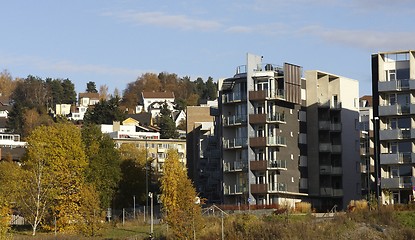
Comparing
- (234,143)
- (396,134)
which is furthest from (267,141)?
(396,134)

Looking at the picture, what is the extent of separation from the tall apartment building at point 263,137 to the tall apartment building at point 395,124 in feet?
35.5

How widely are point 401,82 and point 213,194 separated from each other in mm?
33402

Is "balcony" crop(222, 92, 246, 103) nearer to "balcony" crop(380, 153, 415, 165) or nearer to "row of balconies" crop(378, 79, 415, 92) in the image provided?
"row of balconies" crop(378, 79, 415, 92)

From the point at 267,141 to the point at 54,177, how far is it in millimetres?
23722

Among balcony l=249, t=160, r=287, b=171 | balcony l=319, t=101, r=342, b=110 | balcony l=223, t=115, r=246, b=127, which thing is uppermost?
balcony l=319, t=101, r=342, b=110

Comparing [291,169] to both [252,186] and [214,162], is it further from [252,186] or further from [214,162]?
[214,162]

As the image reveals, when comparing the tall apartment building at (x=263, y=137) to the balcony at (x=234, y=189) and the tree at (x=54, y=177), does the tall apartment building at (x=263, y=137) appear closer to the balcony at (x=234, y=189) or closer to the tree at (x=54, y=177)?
the balcony at (x=234, y=189)

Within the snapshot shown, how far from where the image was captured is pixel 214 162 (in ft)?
412

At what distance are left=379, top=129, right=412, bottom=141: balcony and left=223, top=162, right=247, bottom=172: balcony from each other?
51.8 ft

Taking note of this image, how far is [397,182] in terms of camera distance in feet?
335

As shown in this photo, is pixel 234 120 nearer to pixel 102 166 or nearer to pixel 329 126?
pixel 329 126

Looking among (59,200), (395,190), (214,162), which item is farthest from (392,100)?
(59,200)

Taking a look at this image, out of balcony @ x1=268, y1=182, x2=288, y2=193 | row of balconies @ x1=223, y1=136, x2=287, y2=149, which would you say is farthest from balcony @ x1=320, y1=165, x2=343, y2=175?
balcony @ x1=268, y1=182, x2=288, y2=193

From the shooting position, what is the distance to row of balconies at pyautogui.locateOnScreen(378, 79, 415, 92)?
10219 cm
